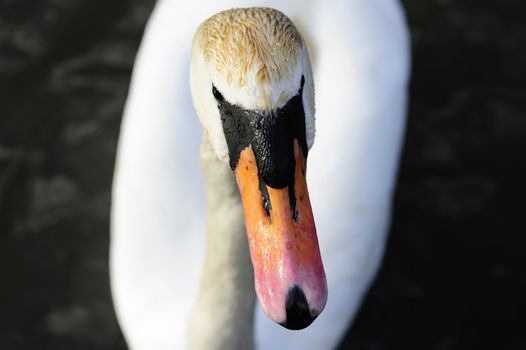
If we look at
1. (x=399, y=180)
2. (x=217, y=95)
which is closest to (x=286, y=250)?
(x=217, y=95)

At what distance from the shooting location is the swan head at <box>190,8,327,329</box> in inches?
108

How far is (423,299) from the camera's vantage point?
191 inches

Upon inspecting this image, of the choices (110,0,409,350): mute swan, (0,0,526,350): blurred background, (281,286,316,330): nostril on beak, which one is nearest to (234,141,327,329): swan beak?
(281,286,316,330): nostril on beak

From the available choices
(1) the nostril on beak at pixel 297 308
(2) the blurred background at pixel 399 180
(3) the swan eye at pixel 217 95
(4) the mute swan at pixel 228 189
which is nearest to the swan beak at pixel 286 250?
(1) the nostril on beak at pixel 297 308

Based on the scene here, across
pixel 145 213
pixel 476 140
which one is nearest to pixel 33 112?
pixel 145 213

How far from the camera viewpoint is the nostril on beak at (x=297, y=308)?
2.72 metres

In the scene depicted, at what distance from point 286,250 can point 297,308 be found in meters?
0.16

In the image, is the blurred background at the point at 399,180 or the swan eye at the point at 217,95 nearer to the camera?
the swan eye at the point at 217,95

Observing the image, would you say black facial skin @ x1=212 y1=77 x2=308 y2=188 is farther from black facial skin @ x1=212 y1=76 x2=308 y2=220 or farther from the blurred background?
the blurred background

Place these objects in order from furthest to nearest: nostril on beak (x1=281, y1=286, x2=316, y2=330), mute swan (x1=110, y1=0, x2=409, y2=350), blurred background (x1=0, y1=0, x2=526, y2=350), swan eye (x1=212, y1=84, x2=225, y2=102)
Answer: blurred background (x1=0, y1=0, x2=526, y2=350) → mute swan (x1=110, y1=0, x2=409, y2=350) → swan eye (x1=212, y1=84, x2=225, y2=102) → nostril on beak (x1=281, y1=286, x2=316, y2=330)

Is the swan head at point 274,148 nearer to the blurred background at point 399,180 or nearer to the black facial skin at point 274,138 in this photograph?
the black facial skin at point 274,138

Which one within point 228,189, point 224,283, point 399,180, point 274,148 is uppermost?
point 274,148

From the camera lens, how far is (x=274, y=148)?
274 cm

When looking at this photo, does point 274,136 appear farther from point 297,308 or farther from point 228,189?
point 228,189
